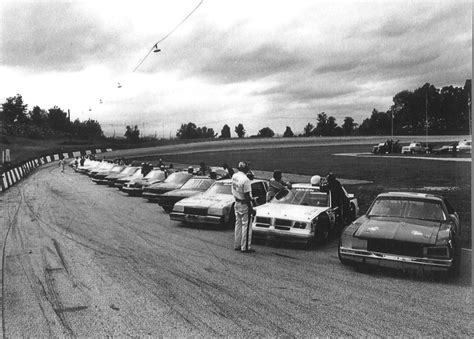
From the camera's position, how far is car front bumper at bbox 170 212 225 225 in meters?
10.5

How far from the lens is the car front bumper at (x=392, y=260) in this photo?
20.5 ft

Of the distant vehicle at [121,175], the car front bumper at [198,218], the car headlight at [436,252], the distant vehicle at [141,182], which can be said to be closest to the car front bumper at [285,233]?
the car front bumper at [198,218]

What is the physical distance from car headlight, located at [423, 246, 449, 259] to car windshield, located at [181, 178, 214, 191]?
804 cm

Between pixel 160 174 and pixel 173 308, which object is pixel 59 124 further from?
pixel 173 308

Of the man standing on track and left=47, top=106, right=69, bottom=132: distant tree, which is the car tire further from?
left=47, top=106, right=69, bottom=132: distant tree

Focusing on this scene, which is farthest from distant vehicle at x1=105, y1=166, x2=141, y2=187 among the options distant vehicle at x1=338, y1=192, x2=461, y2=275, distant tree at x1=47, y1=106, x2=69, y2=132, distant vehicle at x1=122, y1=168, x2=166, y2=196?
distant tree at x1=47, y1=106, x2=69, y2=132

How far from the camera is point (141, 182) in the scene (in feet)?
60.8

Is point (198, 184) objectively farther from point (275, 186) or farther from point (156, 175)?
point (156, 175)

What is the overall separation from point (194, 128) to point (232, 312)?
152051mm

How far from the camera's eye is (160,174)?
18.7 metres

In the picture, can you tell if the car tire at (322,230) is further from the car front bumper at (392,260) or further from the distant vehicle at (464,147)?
the distant vehicle at (464,147)

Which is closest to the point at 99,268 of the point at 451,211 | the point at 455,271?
the point at 455,271

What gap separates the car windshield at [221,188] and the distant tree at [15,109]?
123868 mm

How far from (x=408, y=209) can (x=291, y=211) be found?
222 cm
